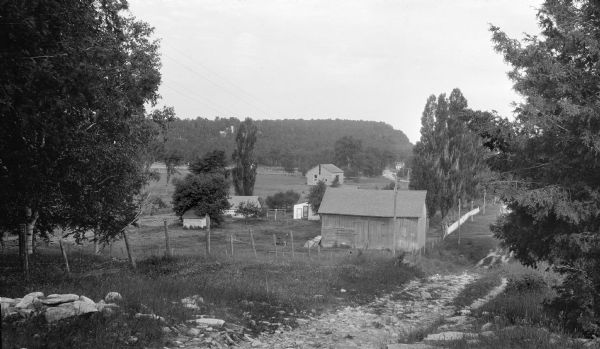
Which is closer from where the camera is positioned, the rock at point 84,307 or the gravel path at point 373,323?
the rock at point 84,307

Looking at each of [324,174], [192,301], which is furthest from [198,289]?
[324,174]

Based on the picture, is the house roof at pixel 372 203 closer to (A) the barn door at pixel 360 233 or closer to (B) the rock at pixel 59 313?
(A) the barn door at pixel 360 233

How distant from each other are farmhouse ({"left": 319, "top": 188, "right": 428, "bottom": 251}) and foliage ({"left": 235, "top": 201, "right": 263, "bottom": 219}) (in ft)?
80.5

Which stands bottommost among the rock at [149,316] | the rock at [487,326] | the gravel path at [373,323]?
the gravel path at [373,323]

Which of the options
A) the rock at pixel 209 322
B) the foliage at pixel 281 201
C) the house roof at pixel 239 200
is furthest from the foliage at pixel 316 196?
the rock at pixel 209 322

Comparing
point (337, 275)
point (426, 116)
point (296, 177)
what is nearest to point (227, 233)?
point (426, 116)

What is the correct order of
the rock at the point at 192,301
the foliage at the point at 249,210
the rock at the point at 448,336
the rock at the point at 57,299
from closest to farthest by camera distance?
the rock at the point at 57,299, the rock at the point at 448,336, the rock at the point at 192,301, the foliage at the point at 249,210

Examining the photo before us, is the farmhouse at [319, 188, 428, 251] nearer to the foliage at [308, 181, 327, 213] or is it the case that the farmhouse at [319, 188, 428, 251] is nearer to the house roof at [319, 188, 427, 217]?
Result: the house roof at [319, 188, 427, 217]

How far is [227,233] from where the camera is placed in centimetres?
5538

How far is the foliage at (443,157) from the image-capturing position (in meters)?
55.2

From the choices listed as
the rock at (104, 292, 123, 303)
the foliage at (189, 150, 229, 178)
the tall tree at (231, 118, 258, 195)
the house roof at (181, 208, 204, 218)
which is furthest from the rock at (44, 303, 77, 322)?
the tall tree at (231, 118, 258, 195)

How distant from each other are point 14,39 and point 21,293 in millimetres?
5583

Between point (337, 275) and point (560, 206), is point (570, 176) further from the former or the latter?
point (337, 275)

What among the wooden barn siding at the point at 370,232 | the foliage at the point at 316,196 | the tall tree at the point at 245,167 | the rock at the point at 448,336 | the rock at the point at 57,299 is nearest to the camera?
the rock at the point at 57,299
